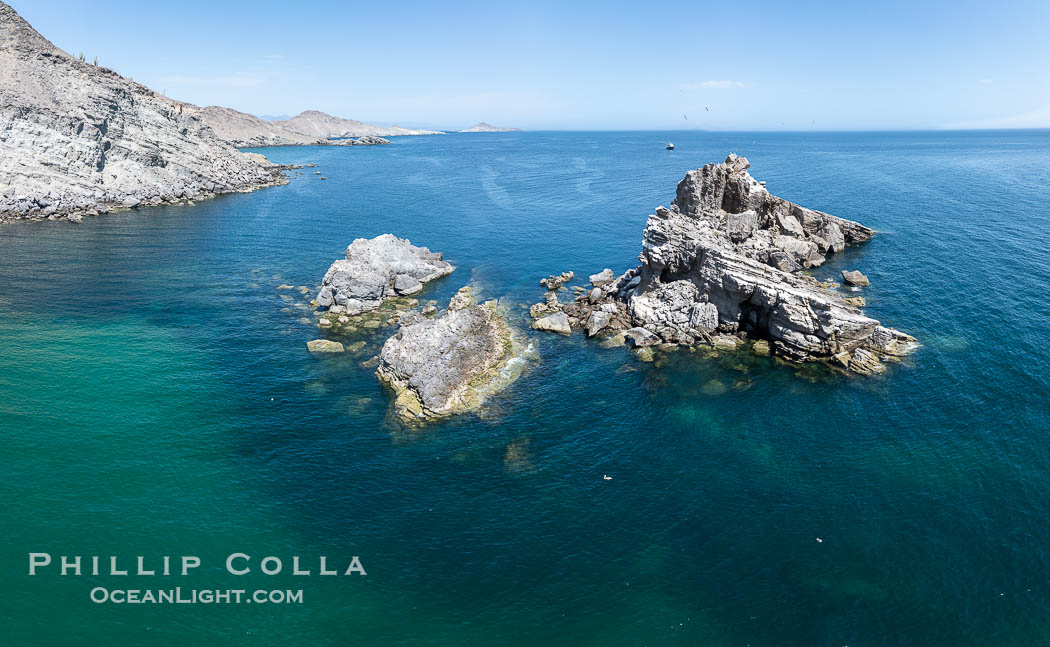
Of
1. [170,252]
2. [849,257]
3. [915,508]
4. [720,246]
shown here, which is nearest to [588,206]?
[849,257]

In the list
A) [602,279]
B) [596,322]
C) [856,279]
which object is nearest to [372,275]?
[596,322]

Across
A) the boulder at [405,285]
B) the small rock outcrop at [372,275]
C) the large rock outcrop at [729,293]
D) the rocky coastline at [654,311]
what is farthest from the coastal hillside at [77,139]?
the large rock outcrop at [729,293]

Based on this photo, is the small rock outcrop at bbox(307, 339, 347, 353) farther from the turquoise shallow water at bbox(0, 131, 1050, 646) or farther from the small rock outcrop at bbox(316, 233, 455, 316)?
the small rock outcrop at bbox(316, 233, 455, 316)

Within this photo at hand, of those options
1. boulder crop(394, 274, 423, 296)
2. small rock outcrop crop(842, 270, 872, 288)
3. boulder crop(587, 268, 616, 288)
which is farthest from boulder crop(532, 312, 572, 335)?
small rock outcrop crop(842, 270, 872, 288)

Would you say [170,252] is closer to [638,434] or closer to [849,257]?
[638,434]

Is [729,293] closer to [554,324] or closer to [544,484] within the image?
→ [554,324]
